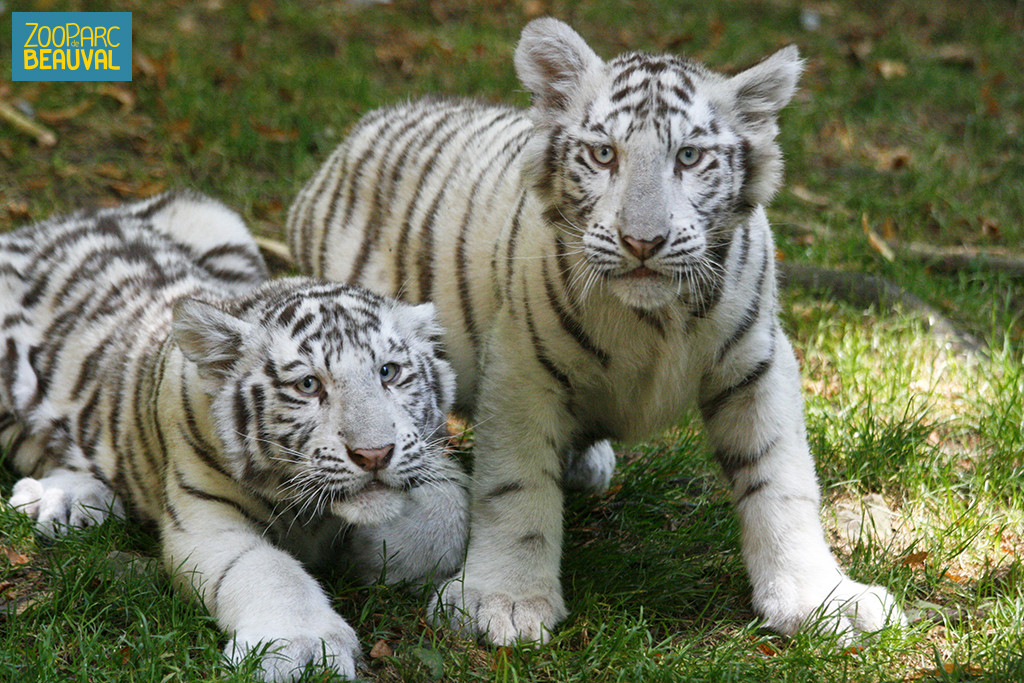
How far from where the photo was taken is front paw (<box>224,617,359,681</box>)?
241cm

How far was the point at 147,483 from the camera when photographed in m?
3.07

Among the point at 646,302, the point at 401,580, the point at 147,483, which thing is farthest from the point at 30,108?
the point at 646,302

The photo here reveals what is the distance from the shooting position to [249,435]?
106 inches

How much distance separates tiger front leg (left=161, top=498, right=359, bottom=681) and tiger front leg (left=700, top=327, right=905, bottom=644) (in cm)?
106

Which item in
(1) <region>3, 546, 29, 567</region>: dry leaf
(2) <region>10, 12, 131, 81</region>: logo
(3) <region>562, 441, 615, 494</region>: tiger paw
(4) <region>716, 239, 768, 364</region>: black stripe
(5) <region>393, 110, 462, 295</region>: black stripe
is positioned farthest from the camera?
(2) <region>10, 12, 131, 81</region>: logo

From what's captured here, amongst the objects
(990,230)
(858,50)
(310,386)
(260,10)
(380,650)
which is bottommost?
(380,650)

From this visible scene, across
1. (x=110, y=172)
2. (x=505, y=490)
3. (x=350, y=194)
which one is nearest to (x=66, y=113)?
(x=110, y=172)

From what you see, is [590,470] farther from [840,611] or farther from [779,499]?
[840,611]

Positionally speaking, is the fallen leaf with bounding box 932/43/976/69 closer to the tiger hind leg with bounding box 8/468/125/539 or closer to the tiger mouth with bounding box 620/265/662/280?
the tiger mouth with bounding box 620/265/662/280

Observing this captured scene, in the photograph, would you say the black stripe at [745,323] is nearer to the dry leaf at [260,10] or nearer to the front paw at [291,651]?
the front paw at [291,651]

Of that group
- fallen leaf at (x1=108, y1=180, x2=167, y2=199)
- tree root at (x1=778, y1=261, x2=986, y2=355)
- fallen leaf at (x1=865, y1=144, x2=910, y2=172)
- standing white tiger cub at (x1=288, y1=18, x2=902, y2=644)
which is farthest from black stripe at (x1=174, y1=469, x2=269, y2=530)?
fallen leaf at (x1=865, y1=144, x2=910, y2=172)

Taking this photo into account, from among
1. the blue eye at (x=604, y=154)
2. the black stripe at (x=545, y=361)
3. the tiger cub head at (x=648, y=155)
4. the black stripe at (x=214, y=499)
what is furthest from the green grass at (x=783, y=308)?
the blue eye at (x=604, y=154)

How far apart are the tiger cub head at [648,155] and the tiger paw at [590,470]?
0.80m

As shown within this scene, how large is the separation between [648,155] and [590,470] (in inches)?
46.0
